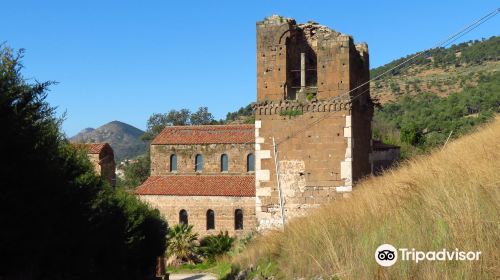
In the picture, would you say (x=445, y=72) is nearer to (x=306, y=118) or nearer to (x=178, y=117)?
(x=178, y=117)

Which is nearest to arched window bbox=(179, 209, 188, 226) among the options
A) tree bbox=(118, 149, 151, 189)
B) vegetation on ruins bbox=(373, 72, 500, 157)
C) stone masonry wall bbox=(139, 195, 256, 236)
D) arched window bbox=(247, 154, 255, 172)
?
stone masonry wall bbox=(139, 195, 256, 236)

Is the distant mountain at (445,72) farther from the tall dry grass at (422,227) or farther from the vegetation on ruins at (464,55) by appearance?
the tall dry grass at (422,227)

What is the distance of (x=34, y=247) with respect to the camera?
10.3 metres

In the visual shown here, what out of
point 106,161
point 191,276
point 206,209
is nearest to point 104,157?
point 106,161

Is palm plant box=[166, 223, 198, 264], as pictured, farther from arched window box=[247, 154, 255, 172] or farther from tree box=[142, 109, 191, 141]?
tree box=[142, 109, 191, 141]

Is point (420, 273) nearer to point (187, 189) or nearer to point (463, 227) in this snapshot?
point (463, 227)

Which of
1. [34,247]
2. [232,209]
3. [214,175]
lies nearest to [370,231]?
[34,247]

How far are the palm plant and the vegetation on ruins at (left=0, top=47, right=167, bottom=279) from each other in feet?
46.2

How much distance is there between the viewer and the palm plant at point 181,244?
30.9 metres

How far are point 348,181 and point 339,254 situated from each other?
29.7ft

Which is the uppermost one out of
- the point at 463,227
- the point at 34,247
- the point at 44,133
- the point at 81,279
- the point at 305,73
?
the point at 305,73

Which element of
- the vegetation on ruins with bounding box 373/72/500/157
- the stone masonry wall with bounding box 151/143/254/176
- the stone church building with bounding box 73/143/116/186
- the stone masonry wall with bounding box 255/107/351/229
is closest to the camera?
the stone masonry wall with bounding box 255/107/351/229

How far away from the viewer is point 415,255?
6.04 m

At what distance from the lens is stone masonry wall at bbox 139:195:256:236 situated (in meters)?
31.8
